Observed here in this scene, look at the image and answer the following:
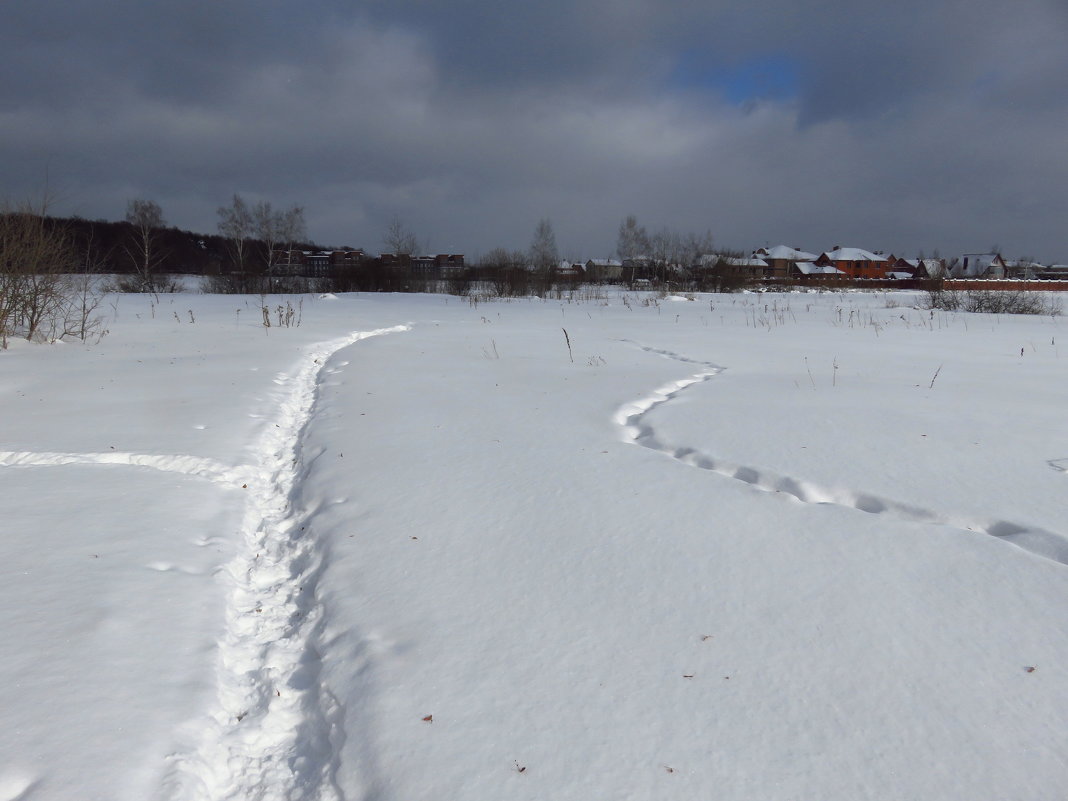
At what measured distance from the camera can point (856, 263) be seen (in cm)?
7325

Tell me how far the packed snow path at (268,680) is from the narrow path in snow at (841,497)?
7.04 ft

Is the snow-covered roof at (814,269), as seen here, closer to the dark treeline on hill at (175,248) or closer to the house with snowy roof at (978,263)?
the house with snowy roof at (978,263)

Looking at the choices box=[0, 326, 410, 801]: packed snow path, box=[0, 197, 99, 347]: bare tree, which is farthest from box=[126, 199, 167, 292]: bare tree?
box=[0, 326, 410, 801]: packed snow path

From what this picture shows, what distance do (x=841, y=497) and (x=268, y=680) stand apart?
8.51 ft

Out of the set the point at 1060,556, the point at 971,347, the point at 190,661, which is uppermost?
the point at 971,347

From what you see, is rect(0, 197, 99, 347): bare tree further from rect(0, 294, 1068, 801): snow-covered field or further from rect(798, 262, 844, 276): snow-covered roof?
rect(798, 262, 844, 276): snow-covered roof

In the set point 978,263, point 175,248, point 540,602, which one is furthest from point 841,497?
point 978,263

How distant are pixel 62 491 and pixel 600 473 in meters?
2.83

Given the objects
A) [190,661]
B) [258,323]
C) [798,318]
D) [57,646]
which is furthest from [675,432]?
[798,318]

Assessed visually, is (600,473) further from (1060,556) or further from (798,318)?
(798,318)

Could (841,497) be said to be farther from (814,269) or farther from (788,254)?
(788,254)

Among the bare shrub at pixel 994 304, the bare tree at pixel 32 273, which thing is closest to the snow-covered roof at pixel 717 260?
the bare shrub at pixel 994 304

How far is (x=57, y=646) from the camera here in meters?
1.88

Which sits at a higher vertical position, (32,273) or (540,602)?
(32,273)
